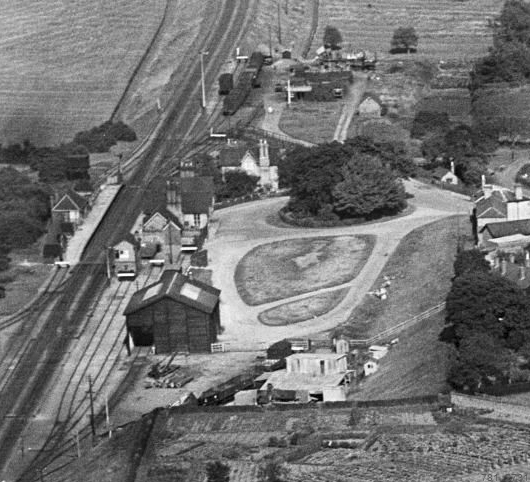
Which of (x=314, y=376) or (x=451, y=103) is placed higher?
(x=314, y=376)

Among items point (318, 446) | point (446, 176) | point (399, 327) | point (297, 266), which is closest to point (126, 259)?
point (297, 266)

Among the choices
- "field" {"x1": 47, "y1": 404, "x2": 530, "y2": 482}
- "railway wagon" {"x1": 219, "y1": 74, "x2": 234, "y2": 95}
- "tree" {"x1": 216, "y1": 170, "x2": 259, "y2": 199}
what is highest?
"field" {"x1": 47, "y1": 404, "x2": 530, "y2": 482}

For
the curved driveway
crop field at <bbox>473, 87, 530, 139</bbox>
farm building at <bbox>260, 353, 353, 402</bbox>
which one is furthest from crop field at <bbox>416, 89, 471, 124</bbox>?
farm building at <bbox>260, 353, 353, 402</bbox>

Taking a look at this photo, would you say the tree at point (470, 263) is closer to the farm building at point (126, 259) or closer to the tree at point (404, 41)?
the farm building at point (126, 259)

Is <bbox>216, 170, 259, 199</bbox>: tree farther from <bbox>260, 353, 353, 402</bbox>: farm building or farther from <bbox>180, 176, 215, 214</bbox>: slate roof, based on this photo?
Result: <bbox>260, 353, 353, 402</bbox>: farm building

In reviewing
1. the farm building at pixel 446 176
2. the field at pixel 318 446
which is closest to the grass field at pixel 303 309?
the field at pixel 318 446

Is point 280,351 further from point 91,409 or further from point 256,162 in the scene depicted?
point 256,162
